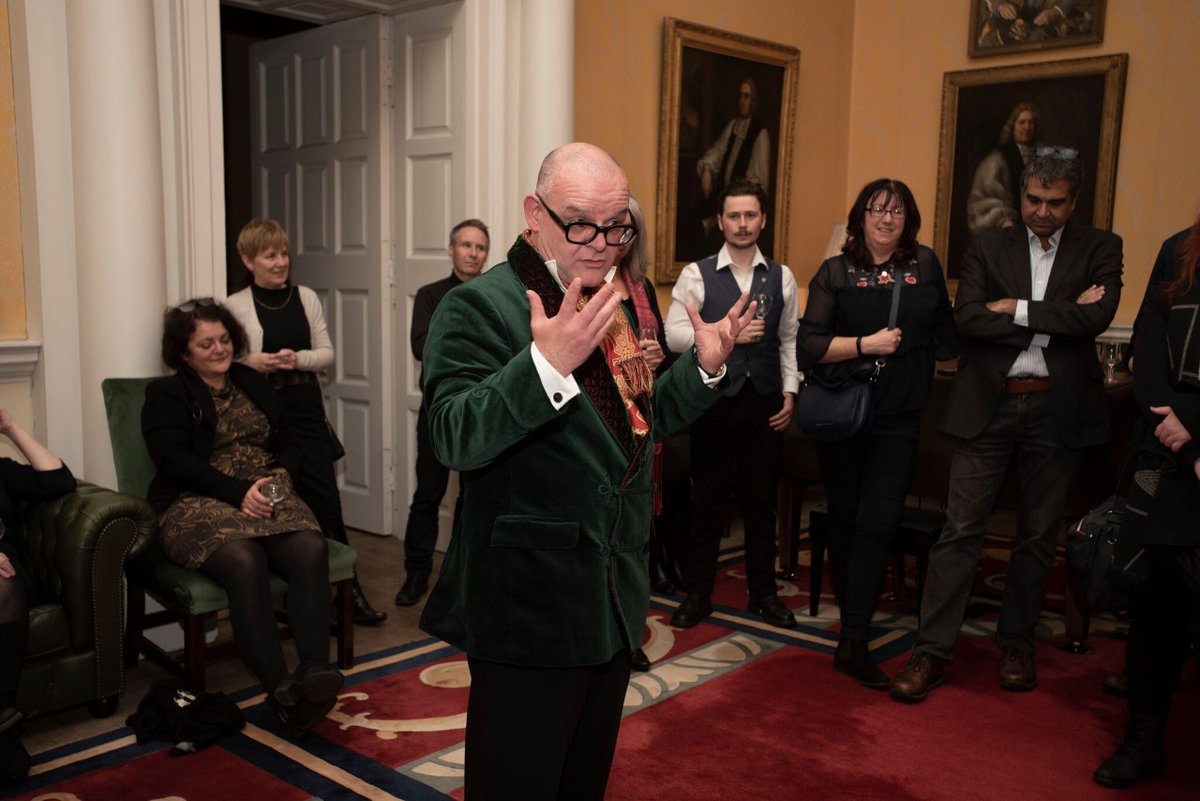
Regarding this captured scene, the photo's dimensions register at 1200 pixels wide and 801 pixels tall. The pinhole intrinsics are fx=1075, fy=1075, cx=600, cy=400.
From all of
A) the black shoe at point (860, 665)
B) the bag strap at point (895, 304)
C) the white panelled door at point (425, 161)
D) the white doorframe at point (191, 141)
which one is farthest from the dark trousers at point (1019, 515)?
the white doorframe at point (191, 141)

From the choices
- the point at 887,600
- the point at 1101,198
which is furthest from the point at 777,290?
the point at 1101,198

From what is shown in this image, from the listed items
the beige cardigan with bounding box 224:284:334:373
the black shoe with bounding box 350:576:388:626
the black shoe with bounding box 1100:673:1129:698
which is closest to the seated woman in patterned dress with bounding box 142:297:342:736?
the beige cardigan with bounding box 224:284:334:373

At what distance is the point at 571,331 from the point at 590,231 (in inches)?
9.2

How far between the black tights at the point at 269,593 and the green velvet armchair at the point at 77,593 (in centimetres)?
29

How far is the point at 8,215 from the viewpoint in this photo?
3789 mm

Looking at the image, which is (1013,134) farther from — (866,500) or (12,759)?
(12,759)

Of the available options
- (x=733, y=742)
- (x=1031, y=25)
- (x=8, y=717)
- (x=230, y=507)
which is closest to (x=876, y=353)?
(x=733, y=742)

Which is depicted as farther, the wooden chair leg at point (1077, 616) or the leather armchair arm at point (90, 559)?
the wooden chair leg at point (1077, 616)

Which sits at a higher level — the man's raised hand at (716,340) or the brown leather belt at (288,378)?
the man's raised hand at (716,340)

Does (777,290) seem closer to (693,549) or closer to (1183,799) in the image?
(693,549)

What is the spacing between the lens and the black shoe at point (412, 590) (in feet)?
15.5

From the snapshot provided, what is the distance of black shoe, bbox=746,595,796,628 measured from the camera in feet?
14.7

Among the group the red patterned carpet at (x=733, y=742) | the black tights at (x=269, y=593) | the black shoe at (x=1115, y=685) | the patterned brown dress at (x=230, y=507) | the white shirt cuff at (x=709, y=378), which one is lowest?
the red patterned carpet at (x=733, y=742)

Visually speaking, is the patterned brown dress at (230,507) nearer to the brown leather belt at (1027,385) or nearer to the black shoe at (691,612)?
the black shoe at (691,612)
